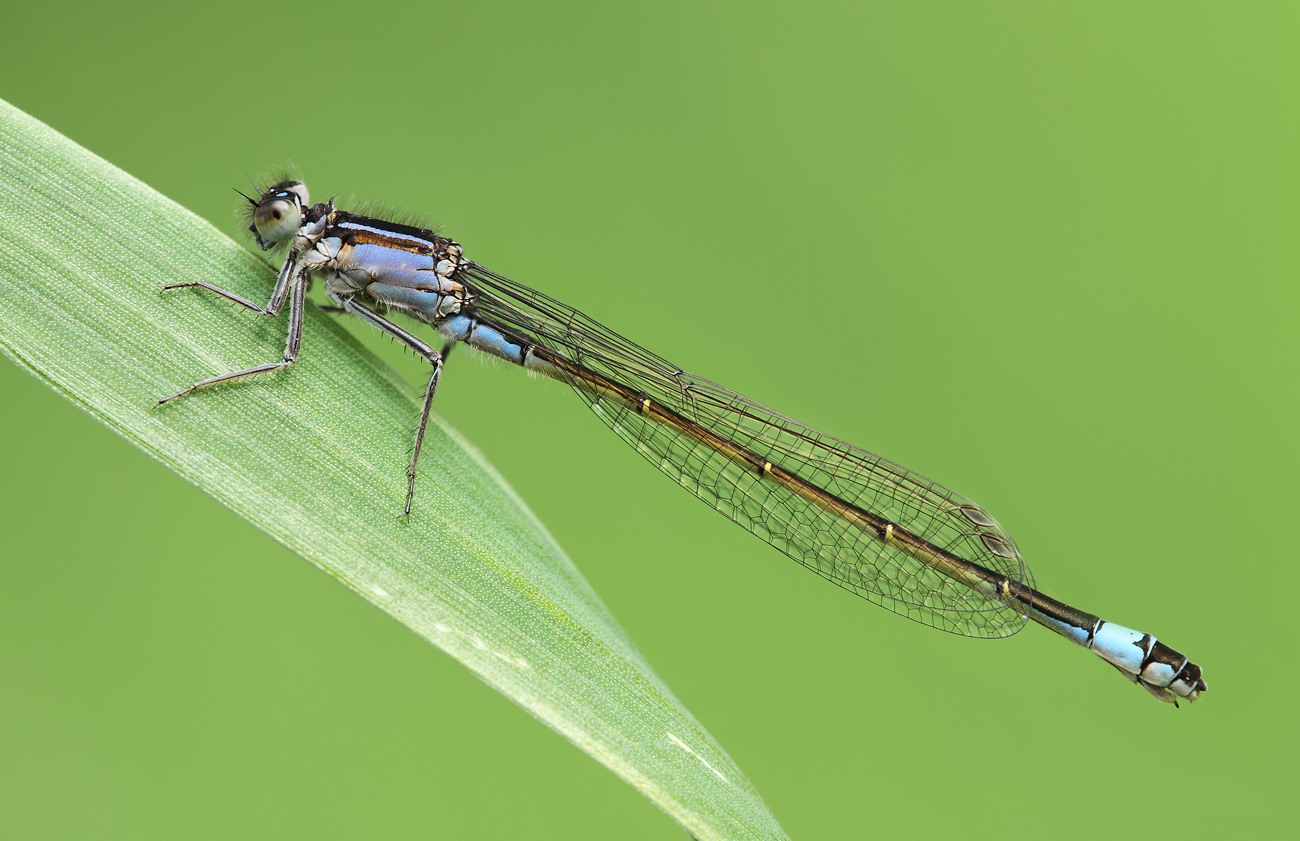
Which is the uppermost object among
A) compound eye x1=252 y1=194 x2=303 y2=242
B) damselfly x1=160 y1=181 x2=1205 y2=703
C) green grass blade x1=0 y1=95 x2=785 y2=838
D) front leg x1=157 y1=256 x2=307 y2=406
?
damselfly x1=160 y1=181 x2=1205 y2=703

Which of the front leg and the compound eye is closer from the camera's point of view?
the front leg

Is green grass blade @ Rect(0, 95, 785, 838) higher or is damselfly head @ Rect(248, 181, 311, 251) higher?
damselfly head @ Rect(248, 181, 311, 251)

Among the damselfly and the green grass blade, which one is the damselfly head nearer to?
the damselfly

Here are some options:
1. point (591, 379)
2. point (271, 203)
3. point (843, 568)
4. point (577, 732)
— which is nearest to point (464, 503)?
point (577, 732)

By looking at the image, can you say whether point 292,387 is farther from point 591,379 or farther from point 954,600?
point 954,600

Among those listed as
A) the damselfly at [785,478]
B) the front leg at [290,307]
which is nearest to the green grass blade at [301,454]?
the front leg at [290,307]

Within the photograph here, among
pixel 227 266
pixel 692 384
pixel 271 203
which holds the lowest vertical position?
pixel 227 266

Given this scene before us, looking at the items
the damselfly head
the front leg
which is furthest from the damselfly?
the front leg

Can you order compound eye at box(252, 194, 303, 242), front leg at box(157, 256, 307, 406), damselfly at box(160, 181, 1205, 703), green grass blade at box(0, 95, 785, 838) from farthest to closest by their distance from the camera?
damselfly at box(160, 181, 1205, 703) → compound eye at box(252, 194, 303, 242) → front leg at box(157, 256, 307, 406) → green grass blade at box(0, 95, 785, 838)
